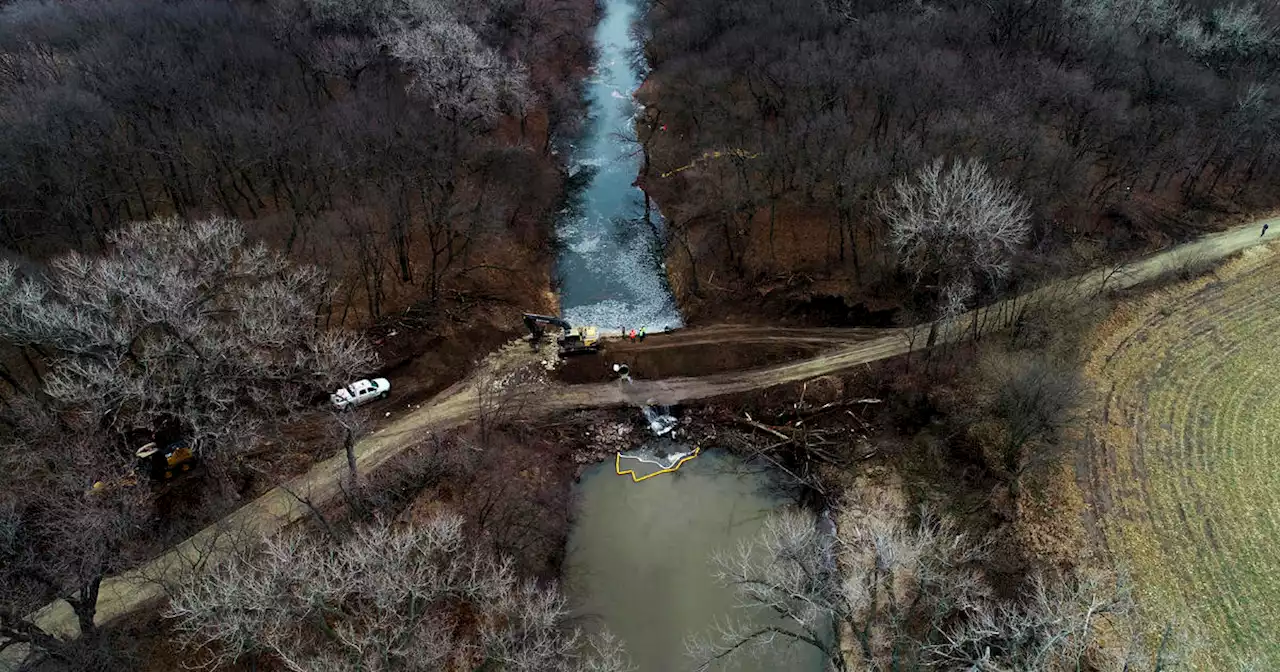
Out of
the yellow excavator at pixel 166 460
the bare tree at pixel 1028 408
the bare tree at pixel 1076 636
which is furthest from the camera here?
the bare tree at pixel 1028 408

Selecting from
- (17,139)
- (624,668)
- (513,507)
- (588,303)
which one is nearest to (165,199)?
(17,139)

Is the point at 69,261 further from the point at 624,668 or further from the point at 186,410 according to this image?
the point at 624,668

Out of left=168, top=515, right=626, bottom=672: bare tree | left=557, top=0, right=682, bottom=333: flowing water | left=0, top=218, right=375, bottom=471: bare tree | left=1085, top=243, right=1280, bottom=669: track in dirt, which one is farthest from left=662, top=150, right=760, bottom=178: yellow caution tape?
left=168, top=515, right=626, bottom=672: bare tree

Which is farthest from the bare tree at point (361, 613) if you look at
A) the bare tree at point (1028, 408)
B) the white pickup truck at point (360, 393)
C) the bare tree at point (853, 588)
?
the bare tree at point (1028, 408)

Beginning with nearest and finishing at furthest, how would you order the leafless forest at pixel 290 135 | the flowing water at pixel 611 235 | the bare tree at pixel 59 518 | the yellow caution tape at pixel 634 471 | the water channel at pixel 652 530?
the bare tree at pixel 59 518 → the water channel at pixel 652 530 → the yellow caution tape at pixel 634 471 → the leafless forest at pixel 290 135 → the flowing water at pixel 611 235

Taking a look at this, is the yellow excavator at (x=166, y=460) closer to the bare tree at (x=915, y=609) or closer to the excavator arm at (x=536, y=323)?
the excavator arm at (x=536, y=323)

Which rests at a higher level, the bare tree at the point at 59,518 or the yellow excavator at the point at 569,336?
the bare tree at the point at 59,518

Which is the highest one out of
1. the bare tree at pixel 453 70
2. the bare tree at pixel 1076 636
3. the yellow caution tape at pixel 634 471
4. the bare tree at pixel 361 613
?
the bare tree at pixel 453 70
